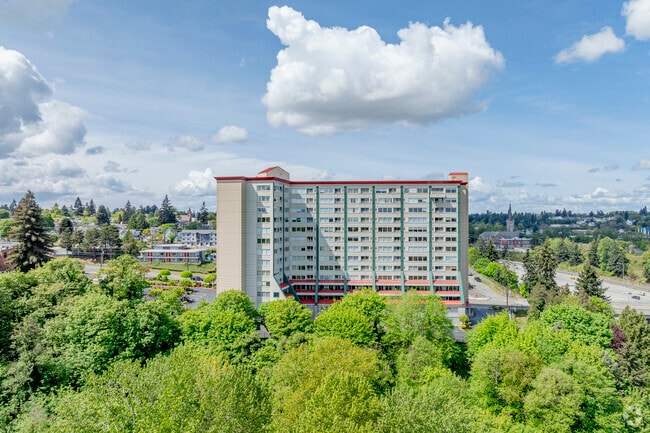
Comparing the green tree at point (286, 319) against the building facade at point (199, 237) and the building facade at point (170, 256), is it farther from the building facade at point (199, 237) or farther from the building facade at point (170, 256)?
the building facade at point (199, 237)

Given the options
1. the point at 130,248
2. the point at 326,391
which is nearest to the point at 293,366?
the point at 326,391

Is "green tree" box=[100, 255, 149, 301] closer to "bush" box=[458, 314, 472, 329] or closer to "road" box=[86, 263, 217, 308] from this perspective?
"road" box=[86, 263, 217, 308]

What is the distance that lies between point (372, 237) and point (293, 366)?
44026mm

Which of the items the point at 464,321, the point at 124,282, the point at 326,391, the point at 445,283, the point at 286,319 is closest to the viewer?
the point at 326,391

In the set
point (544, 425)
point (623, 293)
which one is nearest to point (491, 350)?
point (544, 425)

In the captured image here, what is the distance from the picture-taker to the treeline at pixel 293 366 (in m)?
21.8

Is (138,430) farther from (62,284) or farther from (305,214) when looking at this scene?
(305,214)

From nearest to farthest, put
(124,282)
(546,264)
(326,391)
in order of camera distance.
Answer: (326,391) → (124,282) → (546,264)

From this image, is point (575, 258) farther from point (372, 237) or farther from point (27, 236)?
point (27, 236)

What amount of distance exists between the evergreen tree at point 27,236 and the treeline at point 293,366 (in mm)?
7732

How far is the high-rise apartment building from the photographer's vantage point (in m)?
69.6

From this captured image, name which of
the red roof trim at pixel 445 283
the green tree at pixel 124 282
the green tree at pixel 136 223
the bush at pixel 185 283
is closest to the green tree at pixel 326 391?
the green tree at pixel 124 282

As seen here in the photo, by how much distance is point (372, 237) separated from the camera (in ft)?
235

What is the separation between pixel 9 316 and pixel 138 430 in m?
27.6
